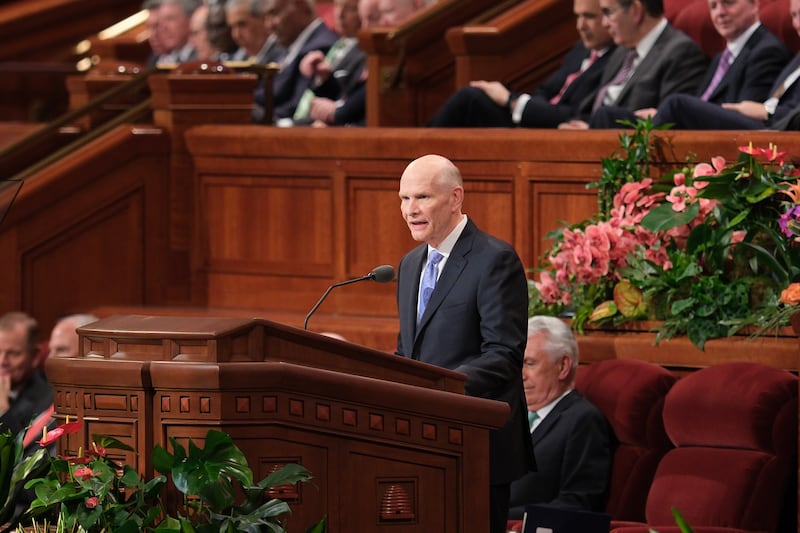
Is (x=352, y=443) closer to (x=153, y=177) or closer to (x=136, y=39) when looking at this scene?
(x=153, y=177)

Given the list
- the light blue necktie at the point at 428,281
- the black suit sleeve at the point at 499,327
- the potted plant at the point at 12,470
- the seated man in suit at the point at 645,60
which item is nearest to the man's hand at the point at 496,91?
the seated man in suit at the point at 645,60

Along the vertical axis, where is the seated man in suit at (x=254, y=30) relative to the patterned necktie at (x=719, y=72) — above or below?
above

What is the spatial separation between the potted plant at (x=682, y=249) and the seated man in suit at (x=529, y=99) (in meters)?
0.86

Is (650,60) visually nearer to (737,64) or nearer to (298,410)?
(737,64)

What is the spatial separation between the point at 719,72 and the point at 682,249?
3.14 ft

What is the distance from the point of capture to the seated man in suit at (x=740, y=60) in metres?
6.12

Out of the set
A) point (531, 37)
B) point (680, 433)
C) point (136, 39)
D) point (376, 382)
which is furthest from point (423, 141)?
point (136, 39)

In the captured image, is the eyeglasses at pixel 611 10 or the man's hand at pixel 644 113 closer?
the man's hand at pixel 644 113

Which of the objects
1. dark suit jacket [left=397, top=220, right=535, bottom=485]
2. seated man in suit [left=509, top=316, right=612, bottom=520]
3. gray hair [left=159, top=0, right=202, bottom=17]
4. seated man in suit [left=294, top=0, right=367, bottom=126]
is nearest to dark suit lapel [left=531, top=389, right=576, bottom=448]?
seated man in suit [left=509, top=316, right=612, bottom=520]

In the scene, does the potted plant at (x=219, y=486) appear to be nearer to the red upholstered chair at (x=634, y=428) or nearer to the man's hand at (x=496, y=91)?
the red upholstered chair at (x=634, y=428)

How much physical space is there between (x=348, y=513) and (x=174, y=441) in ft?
1.29

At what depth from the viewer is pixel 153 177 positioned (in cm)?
730

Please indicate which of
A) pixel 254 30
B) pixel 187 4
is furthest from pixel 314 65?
pixel 187 4

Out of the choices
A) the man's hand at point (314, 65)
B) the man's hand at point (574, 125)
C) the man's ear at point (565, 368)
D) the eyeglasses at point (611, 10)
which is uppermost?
the eyeglasses at point (611, 10)
